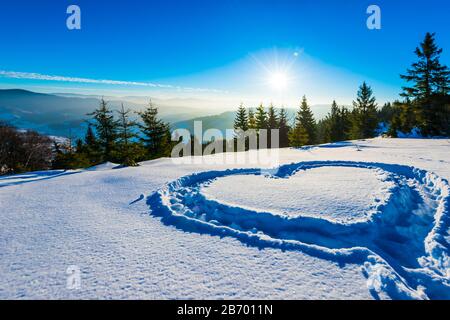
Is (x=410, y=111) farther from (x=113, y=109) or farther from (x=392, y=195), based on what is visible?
(x=113, y=109)

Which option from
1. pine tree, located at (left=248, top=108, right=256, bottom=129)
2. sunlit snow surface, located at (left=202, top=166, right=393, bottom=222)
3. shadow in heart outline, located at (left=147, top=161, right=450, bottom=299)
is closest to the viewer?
shadow in heart outline, located at (left=147, top=161, right=450, bottom=299)

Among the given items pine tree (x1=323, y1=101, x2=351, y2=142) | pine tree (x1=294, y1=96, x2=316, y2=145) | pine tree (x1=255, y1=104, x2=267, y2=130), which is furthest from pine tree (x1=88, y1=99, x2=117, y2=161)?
pine tree (x1=323, y1=101, x2=351, y2=142)

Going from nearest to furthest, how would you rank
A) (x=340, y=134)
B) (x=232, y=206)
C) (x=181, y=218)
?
(x=181, y=218), (x=232, y=206), (x=340, y=134)

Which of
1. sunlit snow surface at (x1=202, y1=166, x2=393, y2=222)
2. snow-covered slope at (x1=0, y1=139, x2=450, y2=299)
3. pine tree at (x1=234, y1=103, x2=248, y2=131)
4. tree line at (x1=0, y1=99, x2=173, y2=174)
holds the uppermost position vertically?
pine tree at (x1=234, y1=103, x2=248, y2=131)

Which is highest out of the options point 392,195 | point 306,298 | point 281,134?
point 281,134

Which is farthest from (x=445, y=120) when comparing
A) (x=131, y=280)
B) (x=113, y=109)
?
(x=113, y=109)

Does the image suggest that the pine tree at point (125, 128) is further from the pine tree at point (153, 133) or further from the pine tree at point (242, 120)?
the pine tree at point (242, 120)

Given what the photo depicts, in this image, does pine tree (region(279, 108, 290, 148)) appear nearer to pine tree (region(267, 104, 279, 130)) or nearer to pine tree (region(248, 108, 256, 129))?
pine tree (region(267, 104, 279, 130))
